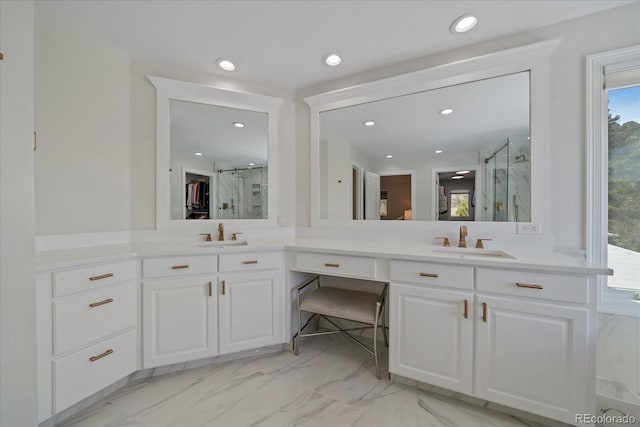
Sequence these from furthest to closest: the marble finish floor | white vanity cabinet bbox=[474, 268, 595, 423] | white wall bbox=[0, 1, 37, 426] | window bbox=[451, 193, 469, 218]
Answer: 1. window bbox=[451, 193, 469, 218]
2. the marble finish floor
3. white vanity cabinet bbox=[474, 268, 595, 423]
4. white wall bbox=[0, 1, 37, 426]

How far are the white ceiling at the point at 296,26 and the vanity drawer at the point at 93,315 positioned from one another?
1.74 meters

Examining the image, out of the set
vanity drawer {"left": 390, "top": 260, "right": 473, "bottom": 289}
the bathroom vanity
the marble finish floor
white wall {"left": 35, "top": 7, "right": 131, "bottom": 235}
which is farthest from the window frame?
white wall {"left": 35, "top": 7, "right": 131, "bottom": 235}

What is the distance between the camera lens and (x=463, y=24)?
5.50 ft

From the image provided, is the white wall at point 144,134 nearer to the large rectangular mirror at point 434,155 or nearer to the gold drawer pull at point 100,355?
the gold drawer pull at point 100,355

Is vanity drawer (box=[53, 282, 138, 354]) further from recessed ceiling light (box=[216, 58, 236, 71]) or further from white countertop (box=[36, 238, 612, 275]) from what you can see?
recessed ceiling light (box=[216, 58, 236, 71])

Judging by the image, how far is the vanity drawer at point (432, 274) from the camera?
4.77 feet

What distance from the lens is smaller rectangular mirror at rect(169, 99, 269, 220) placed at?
224 centimetres

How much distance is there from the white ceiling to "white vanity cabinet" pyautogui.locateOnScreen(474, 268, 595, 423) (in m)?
1.60

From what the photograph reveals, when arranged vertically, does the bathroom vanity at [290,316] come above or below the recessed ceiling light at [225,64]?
below

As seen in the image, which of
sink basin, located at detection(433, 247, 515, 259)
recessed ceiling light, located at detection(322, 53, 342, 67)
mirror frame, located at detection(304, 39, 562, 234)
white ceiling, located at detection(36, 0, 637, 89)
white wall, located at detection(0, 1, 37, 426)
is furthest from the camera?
recessed ceiling light, located at detection(322, 53, 342, 67)

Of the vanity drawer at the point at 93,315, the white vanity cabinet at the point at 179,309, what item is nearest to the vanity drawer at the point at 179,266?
the white vanity cabinet at the point at 179,309

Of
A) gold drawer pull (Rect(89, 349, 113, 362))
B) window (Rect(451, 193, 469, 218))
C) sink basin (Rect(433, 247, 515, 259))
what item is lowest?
gold drawer pull (Rect(89, 349, 113, 362))

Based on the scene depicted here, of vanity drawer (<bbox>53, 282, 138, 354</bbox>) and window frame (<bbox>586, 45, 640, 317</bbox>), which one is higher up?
window frame (<bbox>586, 45, 640, 317</bbox>)

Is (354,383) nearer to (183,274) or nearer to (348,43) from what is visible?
(183,274)
